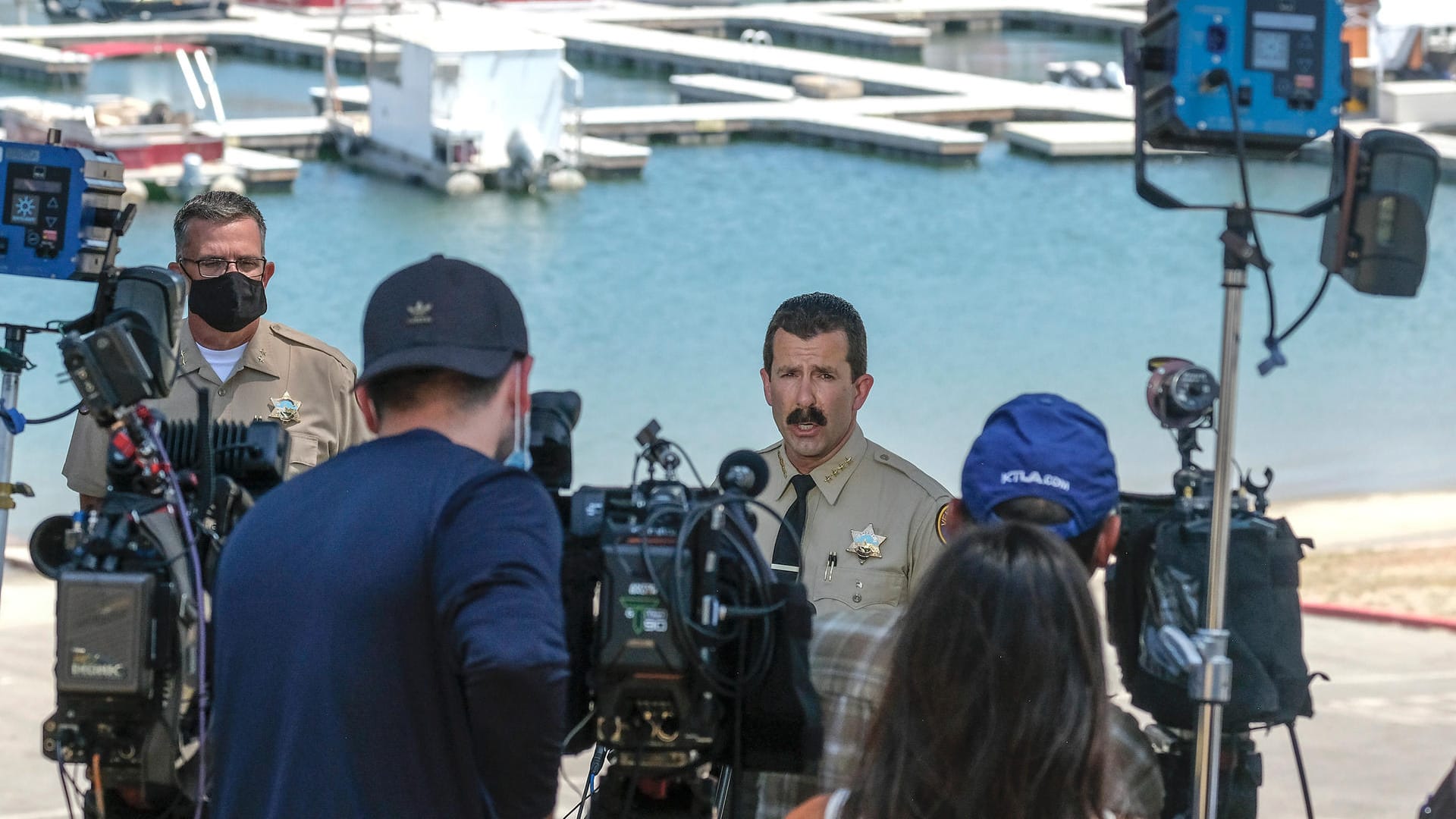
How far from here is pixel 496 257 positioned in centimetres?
2994

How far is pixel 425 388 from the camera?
8.64ft

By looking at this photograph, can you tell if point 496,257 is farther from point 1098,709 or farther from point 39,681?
point 1098,709

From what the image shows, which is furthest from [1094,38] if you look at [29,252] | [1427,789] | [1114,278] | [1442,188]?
[29,252]

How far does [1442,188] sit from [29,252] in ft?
108

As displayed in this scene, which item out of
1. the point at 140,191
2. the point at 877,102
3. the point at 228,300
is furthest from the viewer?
the point at 877,102

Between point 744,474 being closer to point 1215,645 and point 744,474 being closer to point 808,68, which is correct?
point 1215,645

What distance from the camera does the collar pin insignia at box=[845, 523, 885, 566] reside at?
414 centimetres

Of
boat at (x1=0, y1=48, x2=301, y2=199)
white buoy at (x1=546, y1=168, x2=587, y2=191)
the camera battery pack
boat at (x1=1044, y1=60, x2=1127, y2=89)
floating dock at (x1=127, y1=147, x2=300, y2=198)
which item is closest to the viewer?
the camera battery pack

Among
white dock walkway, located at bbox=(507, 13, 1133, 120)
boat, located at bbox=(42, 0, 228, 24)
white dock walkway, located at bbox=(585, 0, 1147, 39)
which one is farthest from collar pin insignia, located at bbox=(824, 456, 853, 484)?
boat, located at bbox=(42, 0, 228, 24)

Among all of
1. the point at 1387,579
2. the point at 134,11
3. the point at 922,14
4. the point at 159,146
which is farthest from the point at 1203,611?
the point at 134,11

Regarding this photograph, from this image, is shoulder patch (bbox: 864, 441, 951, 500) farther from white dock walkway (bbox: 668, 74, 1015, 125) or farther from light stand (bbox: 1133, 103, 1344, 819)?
Answer: white dock walkway (bbox: 668, 74, 1015, 125)

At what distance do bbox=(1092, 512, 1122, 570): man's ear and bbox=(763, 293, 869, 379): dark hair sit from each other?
54.7 inches

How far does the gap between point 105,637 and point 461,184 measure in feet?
102

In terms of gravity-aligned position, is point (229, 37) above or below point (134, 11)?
below
